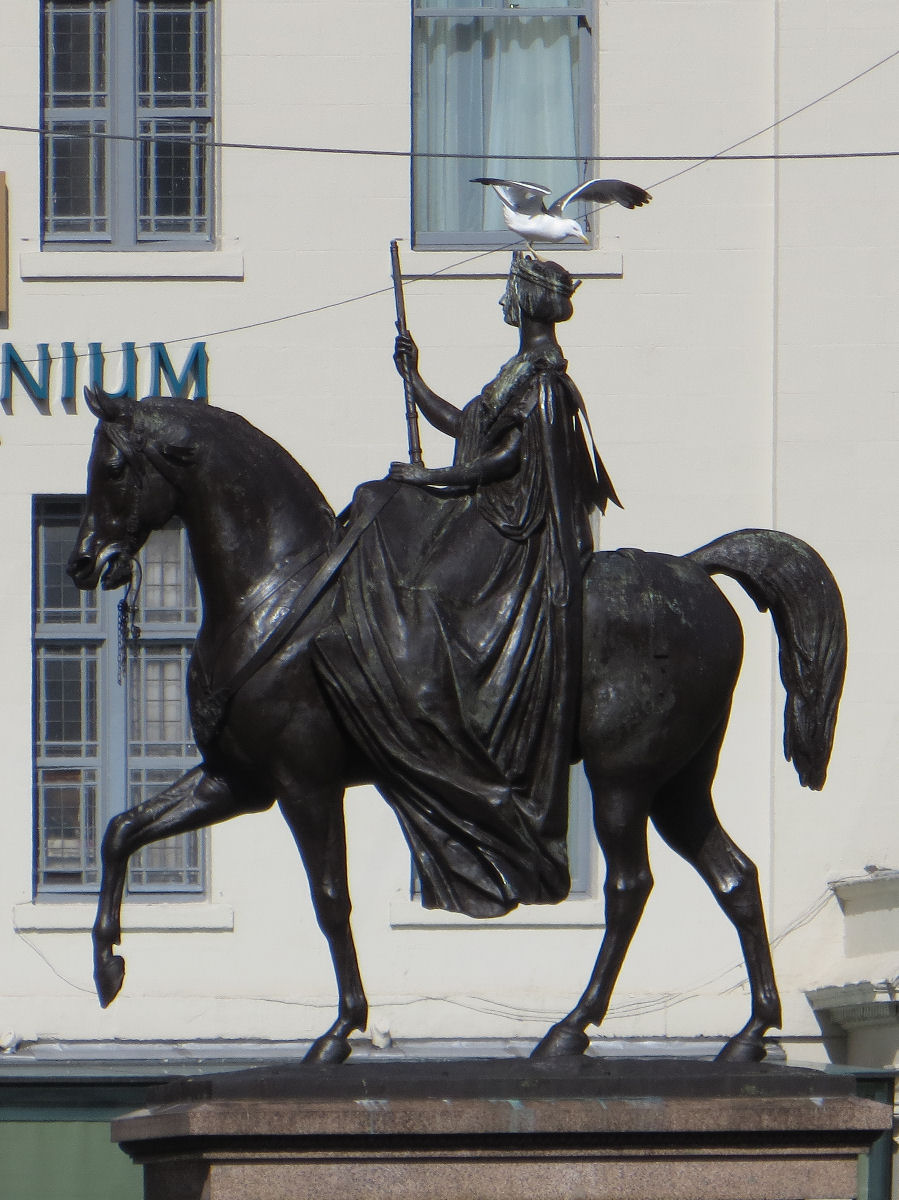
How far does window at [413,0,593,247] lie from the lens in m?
18.1

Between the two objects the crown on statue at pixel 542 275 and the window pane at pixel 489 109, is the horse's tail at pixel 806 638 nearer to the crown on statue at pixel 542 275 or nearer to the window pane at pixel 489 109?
the crown on statue at pixel 542 275

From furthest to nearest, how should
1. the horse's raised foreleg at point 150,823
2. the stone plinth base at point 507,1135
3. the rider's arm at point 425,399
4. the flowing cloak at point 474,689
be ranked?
the rider's arm at point 425,399 < the horse's raised foreleg at point 150,823 < the flowing cloak at point 474,689 < the stone plinth base at point 507,1135

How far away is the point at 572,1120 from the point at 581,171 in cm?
1061

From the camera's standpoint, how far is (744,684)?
17.4m

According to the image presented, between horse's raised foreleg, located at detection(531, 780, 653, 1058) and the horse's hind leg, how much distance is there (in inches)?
12.3

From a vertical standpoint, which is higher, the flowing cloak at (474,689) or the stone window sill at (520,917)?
the flowing cloak at (474,689)

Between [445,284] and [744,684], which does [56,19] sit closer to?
[445,284]

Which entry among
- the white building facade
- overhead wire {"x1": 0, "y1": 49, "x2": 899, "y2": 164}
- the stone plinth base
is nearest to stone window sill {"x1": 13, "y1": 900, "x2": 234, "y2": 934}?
the white building facade

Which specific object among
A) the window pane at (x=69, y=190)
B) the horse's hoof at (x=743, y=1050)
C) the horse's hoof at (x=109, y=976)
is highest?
the window pane at (x=69, y=190)

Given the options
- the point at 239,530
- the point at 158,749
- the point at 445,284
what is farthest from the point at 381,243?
the point at 239,530

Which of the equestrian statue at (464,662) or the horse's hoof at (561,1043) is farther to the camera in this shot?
the equestrian statue at (464,662)

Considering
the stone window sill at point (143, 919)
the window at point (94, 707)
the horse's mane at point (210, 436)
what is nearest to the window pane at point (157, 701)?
the window at point (94, 707)

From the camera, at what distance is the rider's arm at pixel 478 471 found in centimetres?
920

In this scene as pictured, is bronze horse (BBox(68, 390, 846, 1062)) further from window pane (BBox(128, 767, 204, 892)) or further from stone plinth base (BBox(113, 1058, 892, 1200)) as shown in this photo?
window pane (BBox(128, 767, 204, 892))
